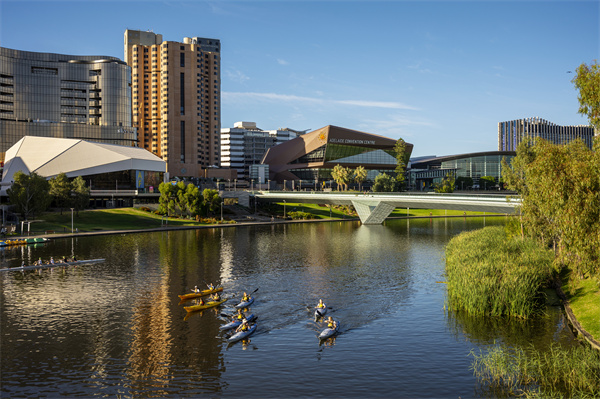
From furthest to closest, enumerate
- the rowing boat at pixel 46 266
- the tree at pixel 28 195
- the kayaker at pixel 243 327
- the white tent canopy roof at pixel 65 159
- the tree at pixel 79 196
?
the white tent canopy roof at pixel 65 159
the tree at pixel 79 196
the tree at pixel 28 195
the rowing boat at pixel 46 266
the kayaker at pixel 243 327

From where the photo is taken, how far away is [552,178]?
3450cm

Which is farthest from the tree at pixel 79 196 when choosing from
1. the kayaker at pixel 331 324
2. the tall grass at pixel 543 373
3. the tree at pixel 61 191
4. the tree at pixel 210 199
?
the tall grass at pixel 543 373

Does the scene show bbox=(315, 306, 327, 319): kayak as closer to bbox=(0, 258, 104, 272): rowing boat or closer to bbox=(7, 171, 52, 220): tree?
bbox=(0, 258, 104, 272): rowing boat

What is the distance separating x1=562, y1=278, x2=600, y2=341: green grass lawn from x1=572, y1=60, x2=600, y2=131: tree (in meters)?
13.6

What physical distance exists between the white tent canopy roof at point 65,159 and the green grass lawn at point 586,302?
5586 inches

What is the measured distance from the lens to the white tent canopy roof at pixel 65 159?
498 ft

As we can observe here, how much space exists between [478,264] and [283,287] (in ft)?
65.5

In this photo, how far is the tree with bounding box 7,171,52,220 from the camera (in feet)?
340

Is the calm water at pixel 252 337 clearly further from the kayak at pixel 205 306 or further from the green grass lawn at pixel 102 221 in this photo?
the green grass lawn at pixel 102 221

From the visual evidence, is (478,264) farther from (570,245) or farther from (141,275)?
(141,275)

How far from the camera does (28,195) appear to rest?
343ft

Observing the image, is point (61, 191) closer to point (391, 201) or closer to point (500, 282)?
point (391, 201)

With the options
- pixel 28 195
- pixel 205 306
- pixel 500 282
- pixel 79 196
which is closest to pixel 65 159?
pixel 79 196

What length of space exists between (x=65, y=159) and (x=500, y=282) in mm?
143931
